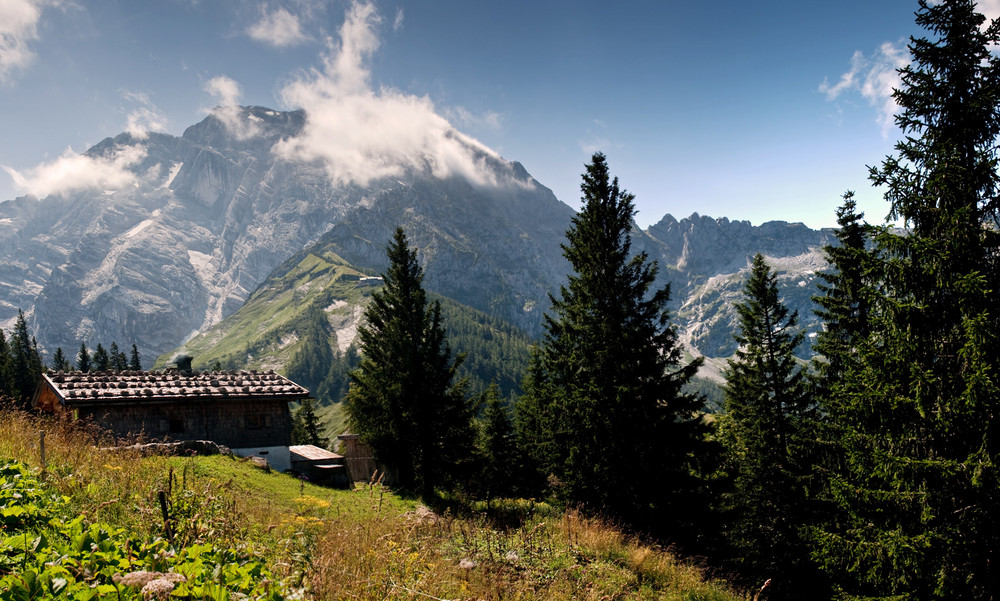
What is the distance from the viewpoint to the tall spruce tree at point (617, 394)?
62.6ft

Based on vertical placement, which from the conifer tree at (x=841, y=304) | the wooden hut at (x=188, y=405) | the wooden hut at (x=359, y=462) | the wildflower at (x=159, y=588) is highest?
the conifer tree at (x=841, y=304)

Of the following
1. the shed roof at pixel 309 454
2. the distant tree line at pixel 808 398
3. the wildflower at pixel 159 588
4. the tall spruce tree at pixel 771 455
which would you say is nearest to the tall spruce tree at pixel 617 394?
the distant tree line at pixel 808 398

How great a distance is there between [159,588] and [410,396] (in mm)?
22186

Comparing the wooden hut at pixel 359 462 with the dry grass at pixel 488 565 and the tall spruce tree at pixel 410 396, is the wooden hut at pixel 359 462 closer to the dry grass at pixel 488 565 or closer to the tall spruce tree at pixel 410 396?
the tall spruce tree at pixel 410 396

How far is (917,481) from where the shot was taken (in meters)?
11.9

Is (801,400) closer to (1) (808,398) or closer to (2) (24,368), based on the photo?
(1) (808,398)

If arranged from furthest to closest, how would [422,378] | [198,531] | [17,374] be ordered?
[17,374]
[422,378]
[198,531]

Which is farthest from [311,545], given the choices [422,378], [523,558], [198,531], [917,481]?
[422,378]

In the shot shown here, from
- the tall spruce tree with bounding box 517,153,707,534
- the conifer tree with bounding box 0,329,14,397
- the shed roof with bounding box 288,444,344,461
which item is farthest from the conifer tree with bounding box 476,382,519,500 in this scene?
the conifer tree with bounding box 0,329,14,397

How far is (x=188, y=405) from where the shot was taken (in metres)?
26.2

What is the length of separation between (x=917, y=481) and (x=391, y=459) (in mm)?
22288

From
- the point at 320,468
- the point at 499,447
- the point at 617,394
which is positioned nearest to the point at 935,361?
the point at 617,394

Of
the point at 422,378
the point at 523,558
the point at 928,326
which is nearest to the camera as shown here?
the point at 523,558

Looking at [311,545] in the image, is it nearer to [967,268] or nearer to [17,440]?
[17,440]
